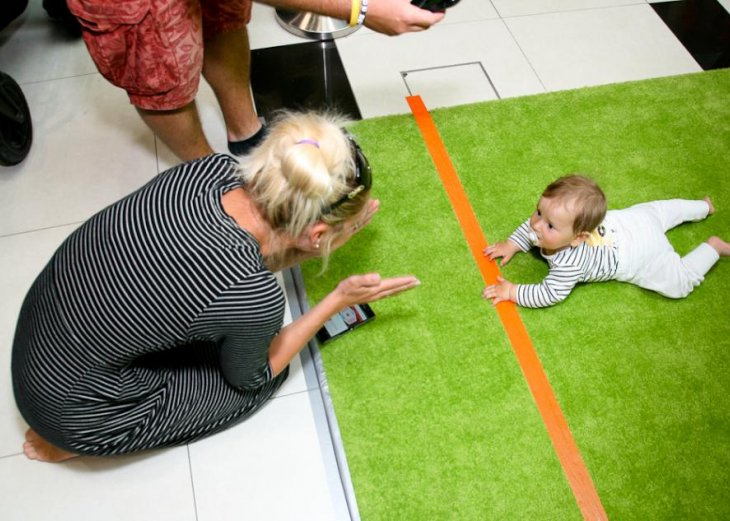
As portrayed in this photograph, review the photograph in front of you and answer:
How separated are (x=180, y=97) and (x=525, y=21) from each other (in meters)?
1.70

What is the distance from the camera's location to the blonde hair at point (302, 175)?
1.02 metres

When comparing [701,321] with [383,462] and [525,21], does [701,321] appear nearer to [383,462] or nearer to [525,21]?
[383,462]

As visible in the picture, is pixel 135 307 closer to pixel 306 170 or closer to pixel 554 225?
pixel 306 170

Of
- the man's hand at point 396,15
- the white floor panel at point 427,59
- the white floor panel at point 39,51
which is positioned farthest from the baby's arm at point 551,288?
the white floor panel at point 39,51

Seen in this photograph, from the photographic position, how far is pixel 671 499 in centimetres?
149

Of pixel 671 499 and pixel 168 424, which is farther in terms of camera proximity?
pixel 671 499

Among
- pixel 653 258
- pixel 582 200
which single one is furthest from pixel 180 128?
pixel 653 258

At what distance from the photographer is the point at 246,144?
203 cm

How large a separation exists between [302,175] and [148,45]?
2.15 feet

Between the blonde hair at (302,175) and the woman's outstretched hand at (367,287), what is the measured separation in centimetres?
21

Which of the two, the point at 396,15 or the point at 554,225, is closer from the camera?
the point at 396,15

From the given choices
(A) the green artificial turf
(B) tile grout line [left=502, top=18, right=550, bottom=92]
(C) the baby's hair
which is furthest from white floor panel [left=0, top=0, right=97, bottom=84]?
(C) the baby's hair

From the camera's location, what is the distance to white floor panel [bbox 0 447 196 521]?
1.43 meters

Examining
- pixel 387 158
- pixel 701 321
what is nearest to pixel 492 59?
pixel 387 158
